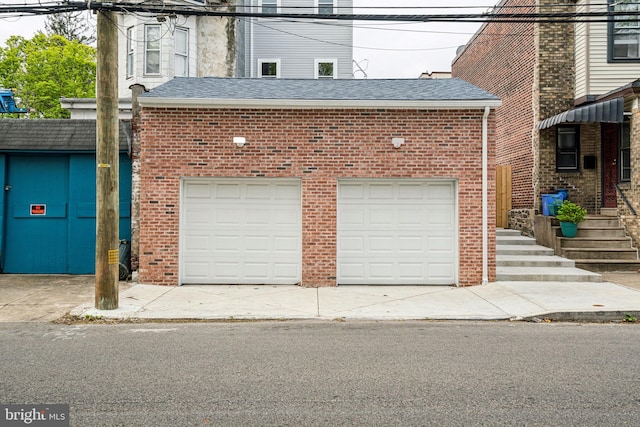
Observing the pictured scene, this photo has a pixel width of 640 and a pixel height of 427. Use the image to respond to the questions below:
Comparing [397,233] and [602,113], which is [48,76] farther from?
[602,113]

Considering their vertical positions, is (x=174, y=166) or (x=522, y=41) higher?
(x=522, y=41)

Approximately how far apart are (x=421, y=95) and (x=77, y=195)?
825 cm

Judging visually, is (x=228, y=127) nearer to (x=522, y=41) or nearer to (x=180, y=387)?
(x=180, y=387)

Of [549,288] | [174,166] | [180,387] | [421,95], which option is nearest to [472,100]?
[421,95]

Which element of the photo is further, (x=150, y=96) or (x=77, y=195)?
(x=77, y=195)

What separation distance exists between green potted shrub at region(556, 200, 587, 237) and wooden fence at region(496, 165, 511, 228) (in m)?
2.97

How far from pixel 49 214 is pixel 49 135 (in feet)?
6.07

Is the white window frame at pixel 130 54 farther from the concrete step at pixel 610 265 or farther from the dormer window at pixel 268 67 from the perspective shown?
the concrete step at pixel 610 265

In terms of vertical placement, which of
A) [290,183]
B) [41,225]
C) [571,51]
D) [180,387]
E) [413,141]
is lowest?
[180,387]

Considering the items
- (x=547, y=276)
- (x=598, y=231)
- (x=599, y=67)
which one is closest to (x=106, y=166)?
(x=547, y=276)

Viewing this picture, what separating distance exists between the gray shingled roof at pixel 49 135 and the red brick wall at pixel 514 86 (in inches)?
455

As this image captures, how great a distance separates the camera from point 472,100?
426 inches

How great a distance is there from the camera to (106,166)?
27.2 ft

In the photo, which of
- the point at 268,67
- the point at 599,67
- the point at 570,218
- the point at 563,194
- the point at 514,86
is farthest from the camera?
the point at 268,67
